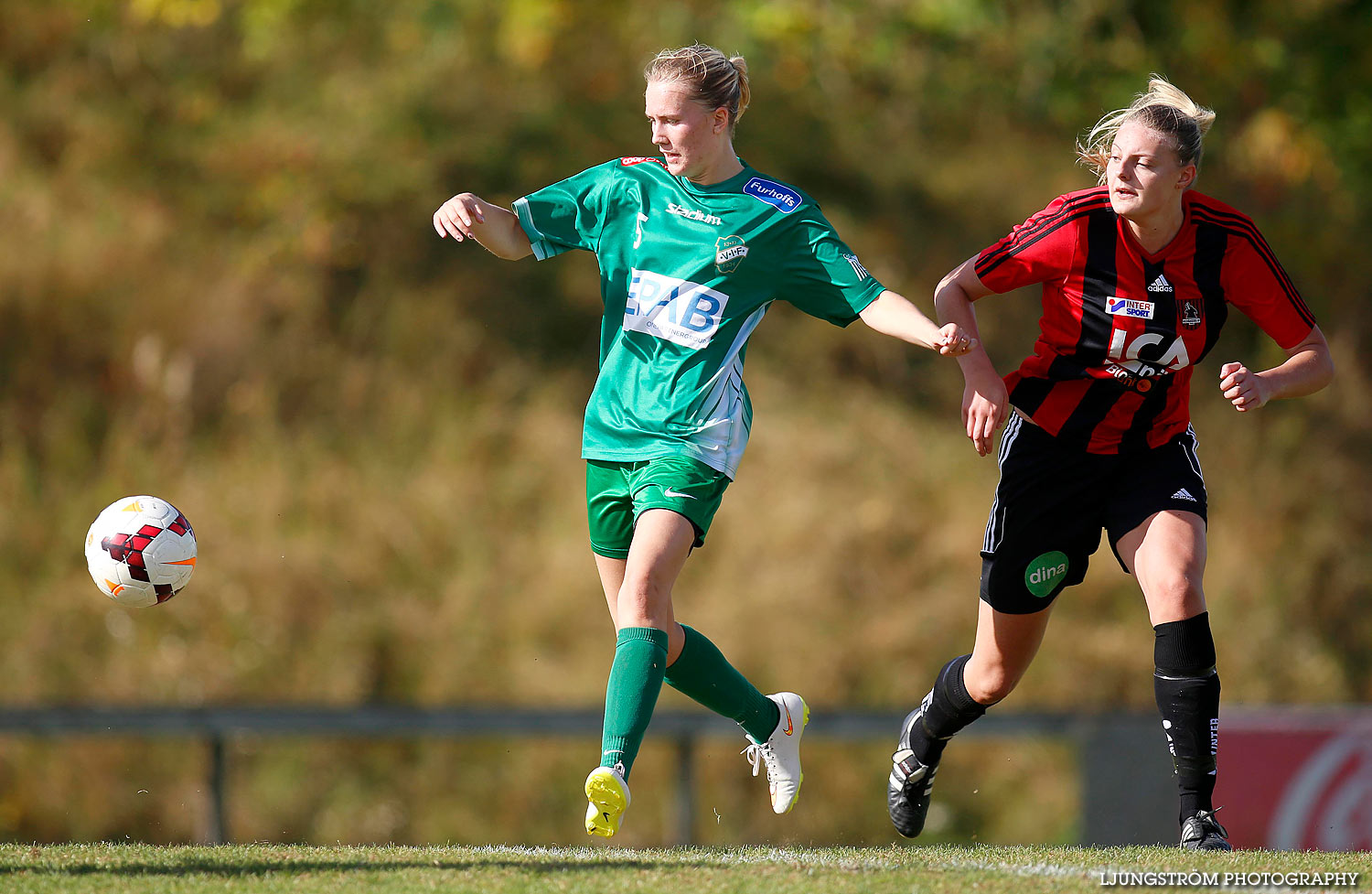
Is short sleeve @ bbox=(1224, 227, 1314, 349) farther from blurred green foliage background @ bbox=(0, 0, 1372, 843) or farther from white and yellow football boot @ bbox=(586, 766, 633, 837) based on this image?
blurred green foliage background @ bbox=(0, 0, 1372, 843)

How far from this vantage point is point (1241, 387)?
434 cm

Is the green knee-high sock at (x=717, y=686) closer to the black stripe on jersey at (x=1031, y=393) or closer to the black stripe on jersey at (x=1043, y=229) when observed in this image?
the black stripe on jersey at (x=1031, y=393)

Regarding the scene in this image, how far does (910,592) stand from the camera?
12.1 meters

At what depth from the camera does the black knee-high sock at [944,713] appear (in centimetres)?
530

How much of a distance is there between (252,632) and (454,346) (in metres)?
3.24

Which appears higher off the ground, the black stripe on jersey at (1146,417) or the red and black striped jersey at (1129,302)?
the red and black striped jersey at (1129,302)

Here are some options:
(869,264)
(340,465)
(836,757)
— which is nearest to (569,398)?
(340,465)

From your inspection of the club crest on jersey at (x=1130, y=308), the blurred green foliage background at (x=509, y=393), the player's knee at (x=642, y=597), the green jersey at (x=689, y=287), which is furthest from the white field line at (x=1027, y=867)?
the blurred green foliage background at (x=509, y=393)

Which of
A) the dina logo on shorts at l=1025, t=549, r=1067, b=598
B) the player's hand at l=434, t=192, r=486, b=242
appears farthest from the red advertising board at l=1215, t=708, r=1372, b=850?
the player's hand at l=434, t=192, r=486, b=242

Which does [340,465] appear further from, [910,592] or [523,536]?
[910,592]

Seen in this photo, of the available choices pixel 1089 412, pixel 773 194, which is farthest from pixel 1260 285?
pixel 773 194

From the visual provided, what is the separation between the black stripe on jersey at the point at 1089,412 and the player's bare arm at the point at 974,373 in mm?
357

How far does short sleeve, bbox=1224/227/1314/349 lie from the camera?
4723 millimetres

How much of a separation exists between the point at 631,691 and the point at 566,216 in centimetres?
160
